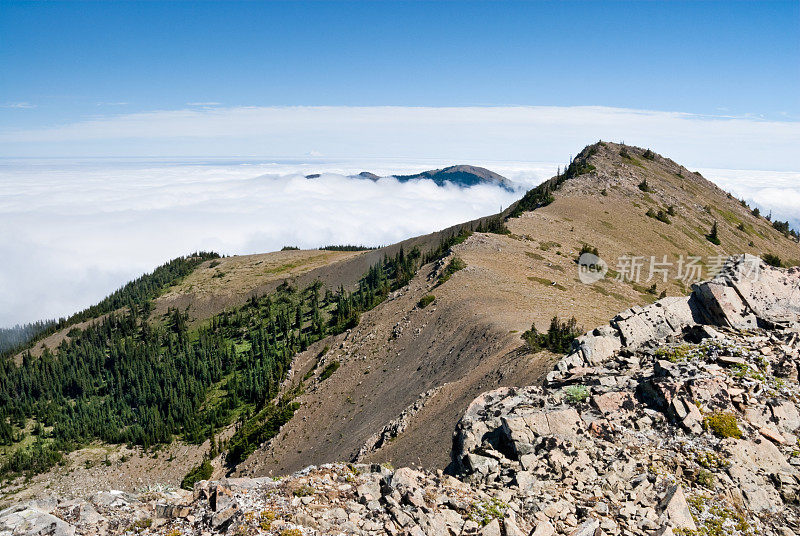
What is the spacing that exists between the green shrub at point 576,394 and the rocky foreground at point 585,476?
2.3 inches

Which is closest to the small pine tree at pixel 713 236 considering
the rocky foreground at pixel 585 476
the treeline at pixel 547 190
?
the treeline at pixel 547 190

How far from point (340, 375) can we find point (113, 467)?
68084mm

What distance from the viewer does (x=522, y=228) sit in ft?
238

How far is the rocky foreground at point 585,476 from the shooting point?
10.5 meters

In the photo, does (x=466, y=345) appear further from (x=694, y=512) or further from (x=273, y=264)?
(x=273, y=264)

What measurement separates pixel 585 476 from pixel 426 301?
132 ft

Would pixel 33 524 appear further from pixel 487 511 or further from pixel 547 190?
pixel 547 190

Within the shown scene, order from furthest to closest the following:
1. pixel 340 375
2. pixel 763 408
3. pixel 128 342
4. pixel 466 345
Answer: pixel 128 342 → pixel 340 375 → pixel 466 345 → pixel 763 408

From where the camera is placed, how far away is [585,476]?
40.8ft

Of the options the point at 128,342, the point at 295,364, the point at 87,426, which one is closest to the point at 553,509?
the point at 295,364

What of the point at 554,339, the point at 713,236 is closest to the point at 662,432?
the point at 554,339

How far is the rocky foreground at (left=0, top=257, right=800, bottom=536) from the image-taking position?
10461 mm

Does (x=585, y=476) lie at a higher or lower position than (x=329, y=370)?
higher

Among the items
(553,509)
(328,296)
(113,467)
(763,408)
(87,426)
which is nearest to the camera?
(553,509)
